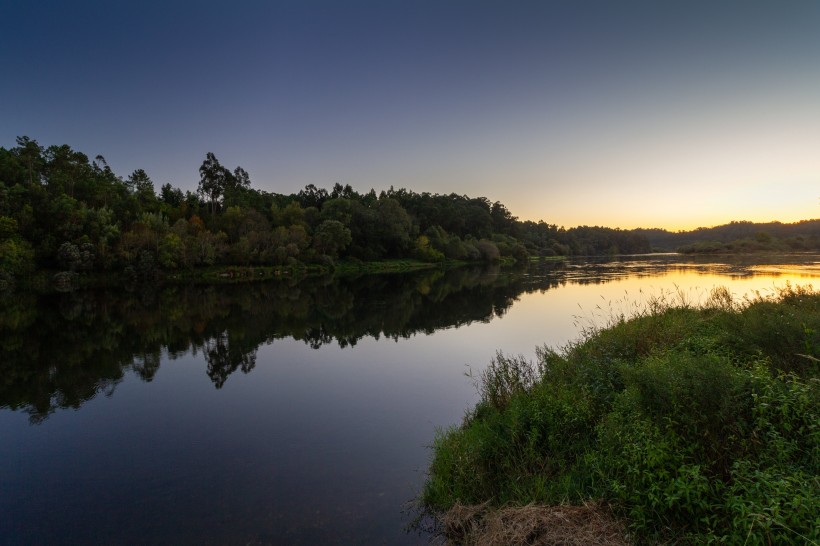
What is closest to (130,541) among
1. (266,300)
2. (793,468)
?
(793,468)

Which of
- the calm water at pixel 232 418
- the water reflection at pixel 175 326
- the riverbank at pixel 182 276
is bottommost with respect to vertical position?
the calm water at pixel 232 418

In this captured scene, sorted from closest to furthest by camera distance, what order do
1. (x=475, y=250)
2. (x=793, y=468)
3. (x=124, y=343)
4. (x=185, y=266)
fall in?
(x=793, y=468) → (x=124, y=343) → (x=185, y=266) → (x=475, y=250)

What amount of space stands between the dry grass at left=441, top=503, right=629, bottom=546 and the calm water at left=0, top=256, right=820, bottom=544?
1.14m

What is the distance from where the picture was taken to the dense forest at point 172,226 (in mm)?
51906

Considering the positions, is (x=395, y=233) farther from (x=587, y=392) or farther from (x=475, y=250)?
(x=587, y=392)

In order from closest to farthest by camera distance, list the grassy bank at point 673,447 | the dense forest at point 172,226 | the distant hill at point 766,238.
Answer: the grassy bank at point 673,447 → the dense forest at point 172,226 → the distant hill at point 766,238

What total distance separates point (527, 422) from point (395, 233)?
88.6 m

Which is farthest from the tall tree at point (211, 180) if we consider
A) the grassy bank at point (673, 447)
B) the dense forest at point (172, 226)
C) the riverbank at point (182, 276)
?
the grassy bank at point (673, 447)

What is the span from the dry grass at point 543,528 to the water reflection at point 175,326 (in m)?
11.8

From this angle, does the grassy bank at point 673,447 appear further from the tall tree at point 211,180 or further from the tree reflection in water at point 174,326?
the tall tree at point 211,180

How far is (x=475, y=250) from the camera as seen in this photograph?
365 ft

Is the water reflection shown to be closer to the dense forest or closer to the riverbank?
the riverbank

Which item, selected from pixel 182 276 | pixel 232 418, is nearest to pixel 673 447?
pixel 232 418

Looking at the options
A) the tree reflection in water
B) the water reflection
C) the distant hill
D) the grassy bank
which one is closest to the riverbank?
the water reflection
